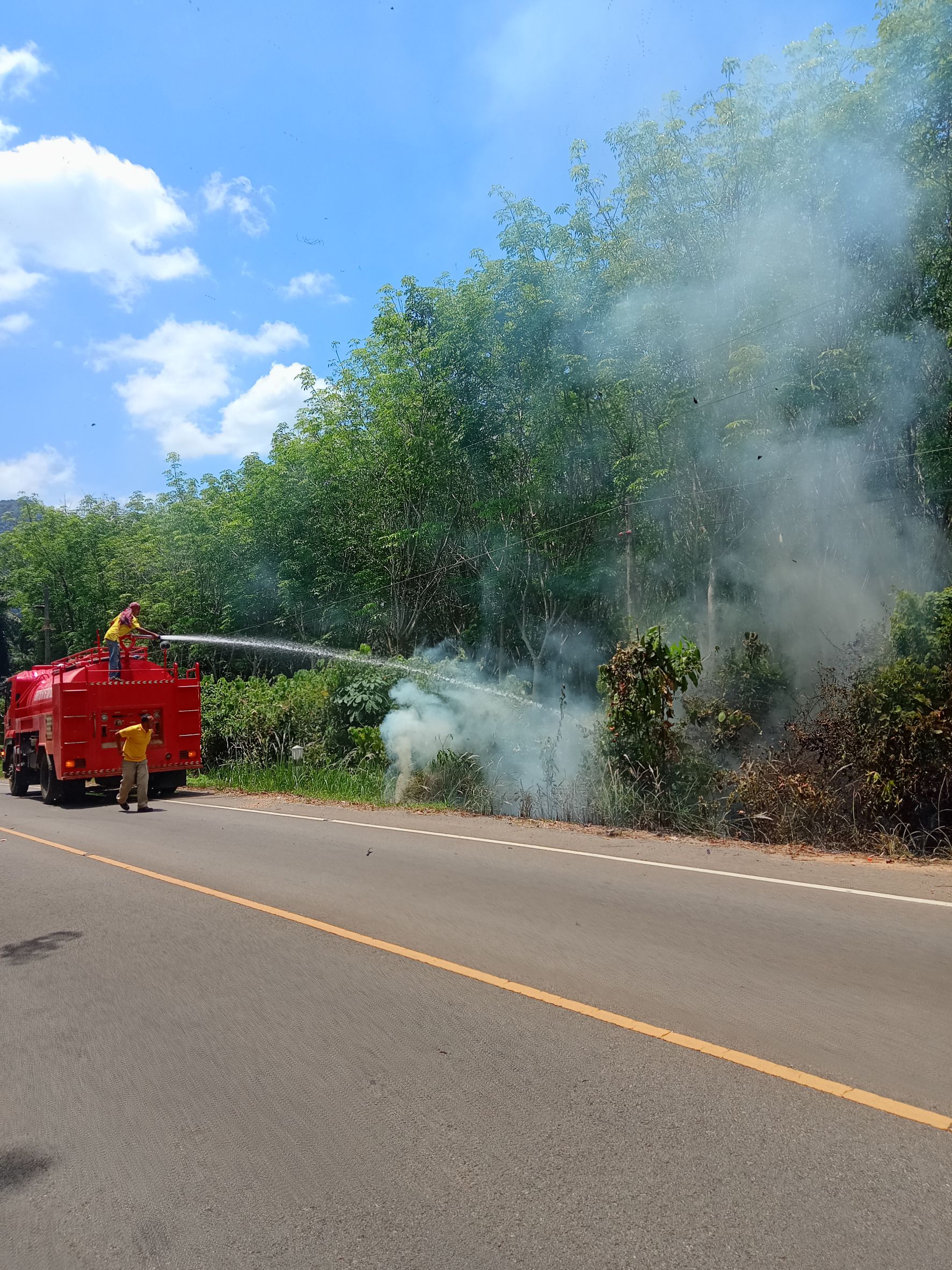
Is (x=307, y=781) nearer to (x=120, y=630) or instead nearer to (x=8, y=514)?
(x=120, y=630)

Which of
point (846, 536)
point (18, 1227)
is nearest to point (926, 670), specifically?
point (846, 536)

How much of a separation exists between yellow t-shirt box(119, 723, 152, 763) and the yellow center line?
26.0 feet

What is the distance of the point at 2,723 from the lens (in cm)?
3662

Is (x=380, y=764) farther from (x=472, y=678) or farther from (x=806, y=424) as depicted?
(x=806, y=424)

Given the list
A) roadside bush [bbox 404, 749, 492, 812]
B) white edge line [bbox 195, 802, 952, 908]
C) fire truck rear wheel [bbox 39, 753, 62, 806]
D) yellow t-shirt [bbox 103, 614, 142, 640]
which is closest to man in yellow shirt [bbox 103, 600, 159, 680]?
yellow t-shirt [bbox 103, 614, 142, 640]

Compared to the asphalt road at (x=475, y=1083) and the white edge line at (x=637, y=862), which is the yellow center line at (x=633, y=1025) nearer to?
the asphalt road at (x=475, y=1083)

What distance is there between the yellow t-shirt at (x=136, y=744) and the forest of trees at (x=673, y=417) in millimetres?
9622

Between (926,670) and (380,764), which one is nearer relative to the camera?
(926,670)

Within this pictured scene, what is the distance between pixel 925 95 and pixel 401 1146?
689 inches

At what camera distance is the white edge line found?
7.21 meters

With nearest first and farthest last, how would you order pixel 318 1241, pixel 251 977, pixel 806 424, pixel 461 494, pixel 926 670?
pixel 318 1241
pixel 251 977
pixel 926 670
pixel 806 424
pixel 461 494

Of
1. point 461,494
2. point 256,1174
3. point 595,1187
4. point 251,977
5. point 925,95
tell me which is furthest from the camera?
point 461,494

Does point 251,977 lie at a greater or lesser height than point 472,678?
lesser

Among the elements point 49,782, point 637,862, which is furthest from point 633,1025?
point 49,782
